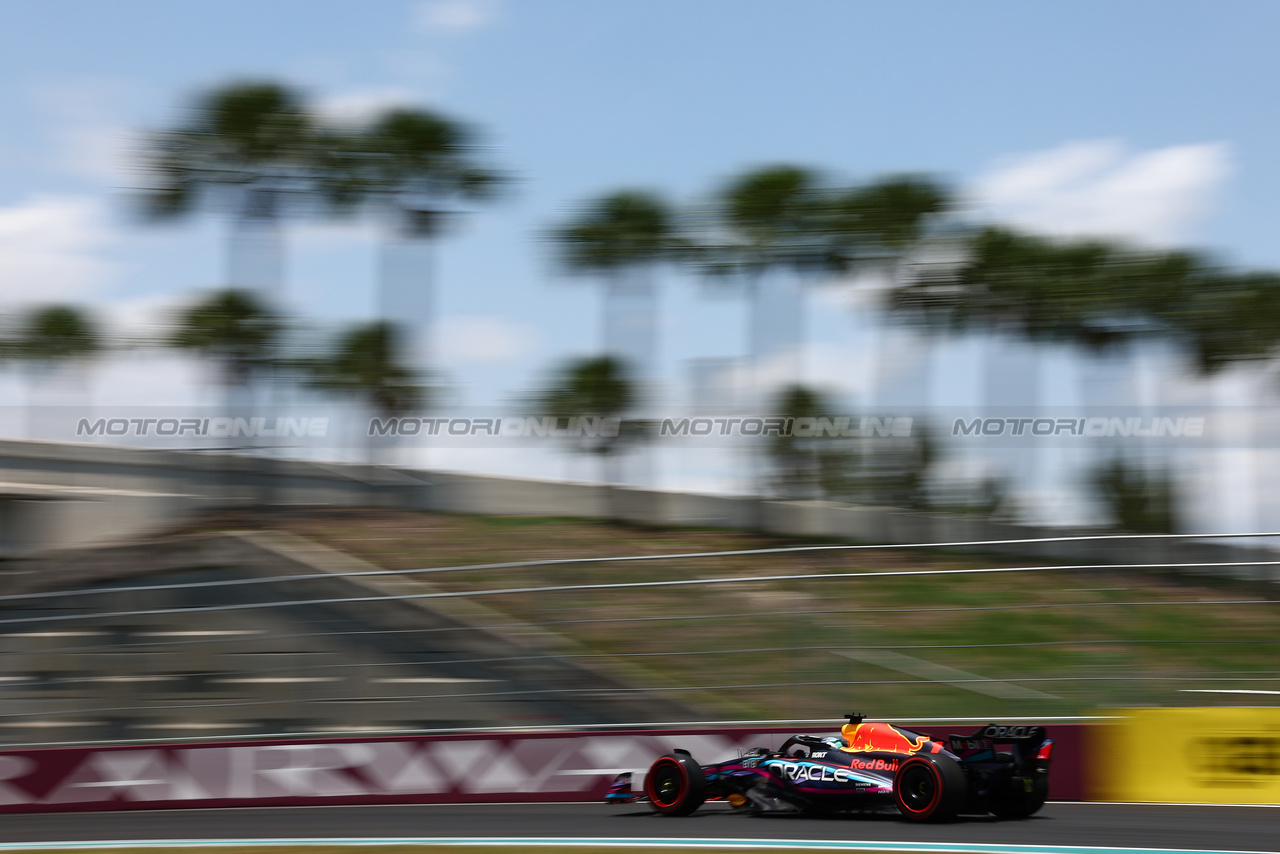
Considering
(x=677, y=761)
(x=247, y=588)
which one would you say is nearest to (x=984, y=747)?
(x=677, y=761)

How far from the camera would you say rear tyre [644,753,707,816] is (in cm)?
722

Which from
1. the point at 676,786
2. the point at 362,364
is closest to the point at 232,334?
the point at 362,364

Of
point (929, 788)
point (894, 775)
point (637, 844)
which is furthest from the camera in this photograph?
point (894, 775)

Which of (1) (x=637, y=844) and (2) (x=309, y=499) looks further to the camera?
(2) (x=309, y=499)

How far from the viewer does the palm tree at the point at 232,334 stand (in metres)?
17.7

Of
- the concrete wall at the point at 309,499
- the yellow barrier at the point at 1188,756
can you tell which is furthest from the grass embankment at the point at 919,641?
the concrete wall at the point at 309,499

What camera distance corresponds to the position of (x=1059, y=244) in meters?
18.5

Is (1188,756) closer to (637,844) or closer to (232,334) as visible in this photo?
(637,844)

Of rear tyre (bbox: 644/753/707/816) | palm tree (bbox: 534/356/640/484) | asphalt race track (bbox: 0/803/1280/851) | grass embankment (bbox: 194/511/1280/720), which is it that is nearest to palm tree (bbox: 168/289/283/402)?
palm tree (bbox: 534/356/640/484)

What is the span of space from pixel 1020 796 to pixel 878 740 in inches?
32.8

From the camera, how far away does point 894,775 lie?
6.60 m

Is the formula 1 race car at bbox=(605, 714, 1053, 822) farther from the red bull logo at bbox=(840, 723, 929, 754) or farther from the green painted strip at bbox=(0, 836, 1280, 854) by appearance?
the green painted strip at bbox=(0, 836, 1280, 854)

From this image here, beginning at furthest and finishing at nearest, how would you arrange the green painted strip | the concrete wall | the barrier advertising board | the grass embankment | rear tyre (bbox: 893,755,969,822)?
the concrete wall < the grass embankment < the barrier advertising board < rear tyre (bbox: 893,755,969,822) < the green painted strip

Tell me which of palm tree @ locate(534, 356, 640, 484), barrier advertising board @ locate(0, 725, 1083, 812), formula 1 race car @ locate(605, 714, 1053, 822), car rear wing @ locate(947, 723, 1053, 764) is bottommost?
barrier advertising board @ locate(0, 725, 1083, 812)
